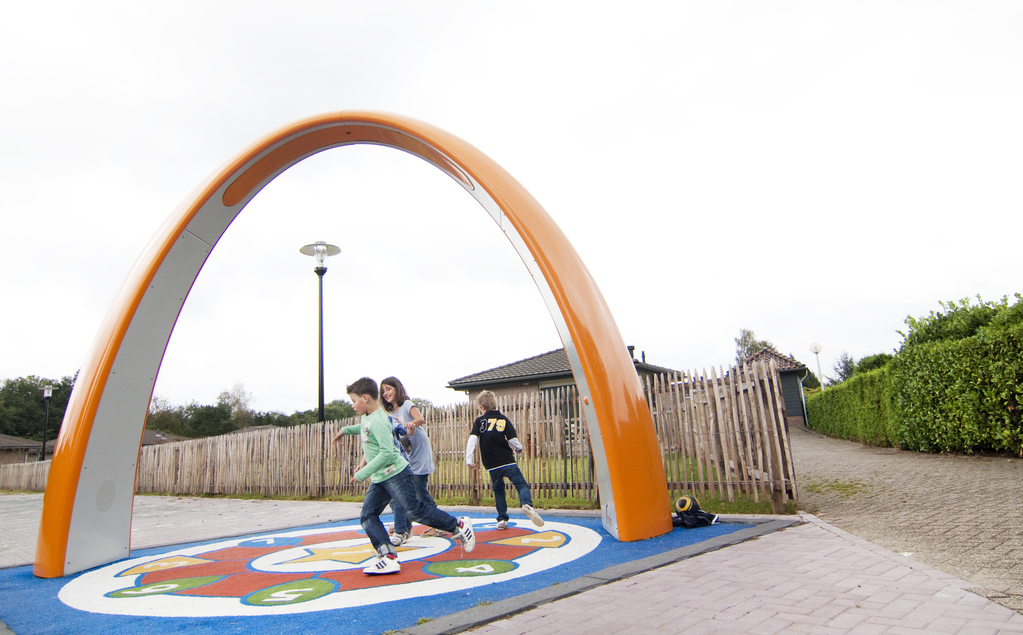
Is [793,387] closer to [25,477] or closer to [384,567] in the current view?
[384,567]

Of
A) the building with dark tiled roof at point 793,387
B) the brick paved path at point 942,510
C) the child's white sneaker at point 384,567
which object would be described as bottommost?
the brick paved path at point 942,510

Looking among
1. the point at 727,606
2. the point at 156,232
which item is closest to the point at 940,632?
the point at 727,606

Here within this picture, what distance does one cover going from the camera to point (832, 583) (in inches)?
138

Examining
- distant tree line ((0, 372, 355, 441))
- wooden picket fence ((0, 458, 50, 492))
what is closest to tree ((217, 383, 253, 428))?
distant tree line ((0, 372, 355, 441))

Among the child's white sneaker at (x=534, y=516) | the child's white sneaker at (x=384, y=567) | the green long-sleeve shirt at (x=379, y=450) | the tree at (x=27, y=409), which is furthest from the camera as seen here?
the tree at (x=27, y=409)

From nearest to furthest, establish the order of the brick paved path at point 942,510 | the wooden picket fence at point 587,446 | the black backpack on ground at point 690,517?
1. the brick paved path at point 942,510
2. the black backpack on ground at point 690,517
3. the wooden picket fence at point 587,446

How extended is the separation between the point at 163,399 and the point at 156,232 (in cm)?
7869

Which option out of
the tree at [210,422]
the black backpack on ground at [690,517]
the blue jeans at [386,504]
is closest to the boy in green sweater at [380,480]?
the blue jeans at [386,504]

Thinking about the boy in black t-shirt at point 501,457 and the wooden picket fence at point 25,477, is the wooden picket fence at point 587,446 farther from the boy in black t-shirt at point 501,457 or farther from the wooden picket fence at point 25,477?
the wooden picket fence at point 25,477

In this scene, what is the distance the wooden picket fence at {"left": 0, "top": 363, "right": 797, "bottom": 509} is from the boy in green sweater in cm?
363

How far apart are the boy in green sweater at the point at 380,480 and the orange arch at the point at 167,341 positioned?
1.78 metres

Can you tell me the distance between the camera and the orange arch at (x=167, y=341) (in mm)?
5453

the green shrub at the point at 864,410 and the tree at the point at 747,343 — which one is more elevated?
the tree at the point at 747,343

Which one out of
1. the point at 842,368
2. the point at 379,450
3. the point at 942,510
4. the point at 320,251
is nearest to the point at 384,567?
the point at 379,450
